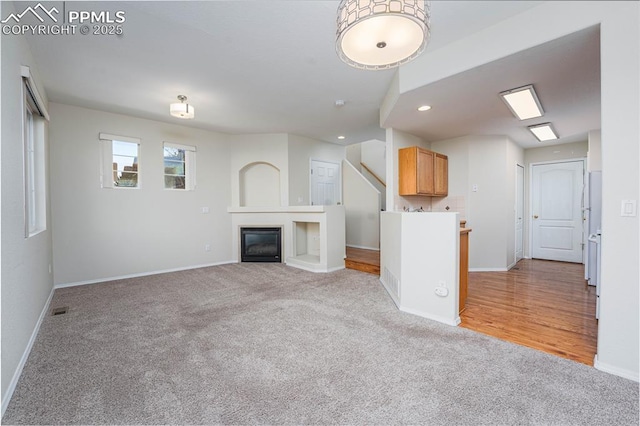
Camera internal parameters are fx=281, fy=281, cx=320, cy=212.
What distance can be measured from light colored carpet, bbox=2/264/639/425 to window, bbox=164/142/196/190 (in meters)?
2.63

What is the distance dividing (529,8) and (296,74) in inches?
87.2

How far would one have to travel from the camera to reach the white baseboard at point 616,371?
6.13ft

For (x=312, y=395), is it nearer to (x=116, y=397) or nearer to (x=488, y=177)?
(x=116, y=397)

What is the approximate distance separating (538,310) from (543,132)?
3209 mm

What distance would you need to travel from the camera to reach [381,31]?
1.57 meters

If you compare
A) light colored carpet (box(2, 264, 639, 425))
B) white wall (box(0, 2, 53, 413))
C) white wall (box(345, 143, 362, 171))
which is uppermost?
white wall (box(345, 143, 362, 171))

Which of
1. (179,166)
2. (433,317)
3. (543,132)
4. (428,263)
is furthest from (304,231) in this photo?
(543,132)

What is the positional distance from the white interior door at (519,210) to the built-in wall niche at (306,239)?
412cm

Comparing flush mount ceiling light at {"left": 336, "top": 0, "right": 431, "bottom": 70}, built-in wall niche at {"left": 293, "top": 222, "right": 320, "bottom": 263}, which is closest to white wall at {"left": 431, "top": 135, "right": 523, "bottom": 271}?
built-in wall niche at {"left": 293, "top": 222, "right": 320, "bottom": 263}

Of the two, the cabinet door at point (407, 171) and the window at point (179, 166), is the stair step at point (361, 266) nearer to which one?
the cabinet door at point (407, 171)

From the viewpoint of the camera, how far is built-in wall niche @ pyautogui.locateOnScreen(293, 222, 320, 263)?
594 centimetres

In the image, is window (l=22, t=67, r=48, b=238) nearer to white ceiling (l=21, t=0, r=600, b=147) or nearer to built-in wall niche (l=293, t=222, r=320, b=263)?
white ceiling (l=21, t=0, r=600, b=147)

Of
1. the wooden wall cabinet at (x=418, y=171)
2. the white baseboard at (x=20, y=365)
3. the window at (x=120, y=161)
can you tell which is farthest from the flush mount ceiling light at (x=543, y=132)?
the window at (x=120, y=161)

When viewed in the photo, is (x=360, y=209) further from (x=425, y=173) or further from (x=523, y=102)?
(x=523, y=102)
